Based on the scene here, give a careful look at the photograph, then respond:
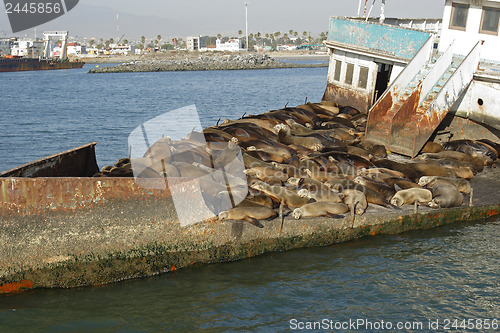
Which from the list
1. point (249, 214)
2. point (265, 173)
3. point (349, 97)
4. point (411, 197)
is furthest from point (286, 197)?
point (349, 97)

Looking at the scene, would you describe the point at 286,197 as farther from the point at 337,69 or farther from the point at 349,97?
the point at 337,69

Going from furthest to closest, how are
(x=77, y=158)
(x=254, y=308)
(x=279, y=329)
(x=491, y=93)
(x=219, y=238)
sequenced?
(x=491, y=93) < (x=77, y=158) < (x=219, y=238) < (x=254, y=308) < (x=279, y=329)

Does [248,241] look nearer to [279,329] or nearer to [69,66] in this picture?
[279,329]

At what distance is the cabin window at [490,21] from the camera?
48.0 feet

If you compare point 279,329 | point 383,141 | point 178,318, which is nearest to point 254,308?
point 279,329

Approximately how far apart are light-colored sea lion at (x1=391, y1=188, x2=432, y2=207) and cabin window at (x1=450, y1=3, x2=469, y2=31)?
23.6 ft

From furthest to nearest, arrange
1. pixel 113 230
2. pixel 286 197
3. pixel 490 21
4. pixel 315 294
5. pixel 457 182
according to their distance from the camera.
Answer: pixel 490 21 < pixel 457 182 < pixel 286 197 < pixel 113 230 < pixel 315 294

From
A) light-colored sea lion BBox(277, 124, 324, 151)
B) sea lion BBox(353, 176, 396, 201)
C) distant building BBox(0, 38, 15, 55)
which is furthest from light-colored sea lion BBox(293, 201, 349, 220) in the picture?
distant building BBox(0, 38, 15, 55)

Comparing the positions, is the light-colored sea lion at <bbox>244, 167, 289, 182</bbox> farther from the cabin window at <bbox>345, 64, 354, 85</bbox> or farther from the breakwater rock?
the breakwater rock

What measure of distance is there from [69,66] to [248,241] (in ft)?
367

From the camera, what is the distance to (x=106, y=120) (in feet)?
108

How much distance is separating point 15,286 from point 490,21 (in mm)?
14117

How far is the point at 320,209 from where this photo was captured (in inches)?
379

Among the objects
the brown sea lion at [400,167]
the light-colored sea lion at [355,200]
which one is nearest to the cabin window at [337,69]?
the brown sea lion at [400,167]
